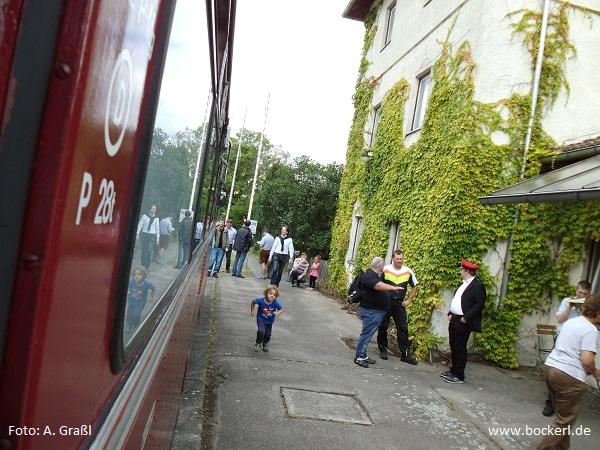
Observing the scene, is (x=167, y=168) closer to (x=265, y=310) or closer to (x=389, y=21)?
(x=265, y=310)

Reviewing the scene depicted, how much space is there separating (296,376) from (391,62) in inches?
357

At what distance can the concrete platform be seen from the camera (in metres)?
4.36

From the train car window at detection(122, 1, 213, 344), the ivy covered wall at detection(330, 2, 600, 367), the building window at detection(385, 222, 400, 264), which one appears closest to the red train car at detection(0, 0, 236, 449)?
the train car window at detection(122, 1, 213, 344)

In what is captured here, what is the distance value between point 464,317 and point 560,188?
2.10m

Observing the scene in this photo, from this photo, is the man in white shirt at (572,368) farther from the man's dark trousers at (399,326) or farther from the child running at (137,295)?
the child running at (137,295)

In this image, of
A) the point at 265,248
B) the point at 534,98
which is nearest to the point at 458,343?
the point at 534,98

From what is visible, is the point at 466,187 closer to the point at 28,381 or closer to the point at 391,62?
the point at 391,62

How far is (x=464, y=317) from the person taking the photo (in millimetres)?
6516

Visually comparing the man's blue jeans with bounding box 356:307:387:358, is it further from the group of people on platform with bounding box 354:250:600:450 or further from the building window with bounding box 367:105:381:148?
the building window with bounding box 367:105:381:148

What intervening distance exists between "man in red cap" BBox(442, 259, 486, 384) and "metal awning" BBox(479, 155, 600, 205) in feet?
3.89

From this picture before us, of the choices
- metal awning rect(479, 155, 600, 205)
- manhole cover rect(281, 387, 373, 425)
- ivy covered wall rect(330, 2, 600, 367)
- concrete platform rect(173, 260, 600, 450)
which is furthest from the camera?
ivy covered wall rect(330, 2, 600, 367)

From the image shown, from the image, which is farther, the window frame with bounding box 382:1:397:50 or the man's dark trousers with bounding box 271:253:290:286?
the window frame with bounding box 382:1:397:50

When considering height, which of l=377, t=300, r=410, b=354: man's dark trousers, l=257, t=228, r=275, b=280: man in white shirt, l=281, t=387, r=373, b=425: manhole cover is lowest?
l=281, t=387, r=373, b=425: manhole cover

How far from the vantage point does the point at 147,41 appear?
2.75 ft
